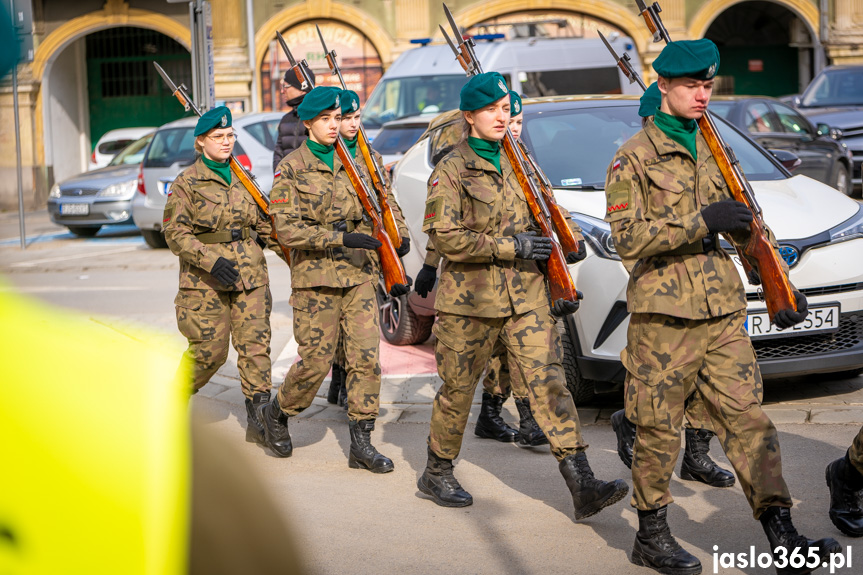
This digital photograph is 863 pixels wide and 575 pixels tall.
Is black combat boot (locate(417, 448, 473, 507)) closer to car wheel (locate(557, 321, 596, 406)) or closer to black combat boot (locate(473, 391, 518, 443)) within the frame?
black combat boot (locate(473, 391, 518, 443))

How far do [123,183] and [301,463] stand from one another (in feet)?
41.8

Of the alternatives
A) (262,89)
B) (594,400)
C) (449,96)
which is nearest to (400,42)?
(262,89)

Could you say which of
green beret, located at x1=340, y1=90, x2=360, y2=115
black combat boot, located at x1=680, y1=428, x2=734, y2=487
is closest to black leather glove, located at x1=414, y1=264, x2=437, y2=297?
green beret, located at x1=340, y1=90, x2=360, y2=115

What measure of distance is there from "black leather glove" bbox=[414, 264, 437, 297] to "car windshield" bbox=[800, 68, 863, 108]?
14.3 meters

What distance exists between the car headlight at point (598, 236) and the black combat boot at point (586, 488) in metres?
1.51

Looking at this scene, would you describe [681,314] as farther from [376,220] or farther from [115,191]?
[115,191]

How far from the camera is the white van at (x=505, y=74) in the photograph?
14547mm

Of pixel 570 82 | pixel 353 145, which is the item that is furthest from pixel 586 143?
pixel 570 82

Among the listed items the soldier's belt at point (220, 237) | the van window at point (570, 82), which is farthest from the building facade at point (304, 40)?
the soldier's belt at point (220, 237)

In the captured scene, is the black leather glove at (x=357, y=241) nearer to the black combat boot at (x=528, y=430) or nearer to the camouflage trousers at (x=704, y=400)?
the black combat boot at (x=528, y=430)

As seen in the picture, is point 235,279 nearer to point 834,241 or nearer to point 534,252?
point 534,252

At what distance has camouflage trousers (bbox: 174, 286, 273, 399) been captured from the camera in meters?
6.22

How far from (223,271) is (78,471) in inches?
197

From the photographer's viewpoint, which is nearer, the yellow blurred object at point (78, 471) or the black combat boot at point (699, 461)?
the yellow blurred object at point (78, 471)
